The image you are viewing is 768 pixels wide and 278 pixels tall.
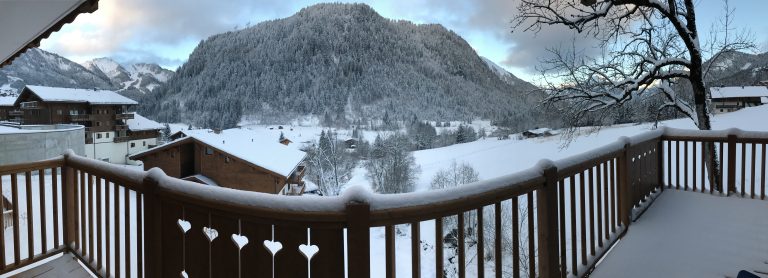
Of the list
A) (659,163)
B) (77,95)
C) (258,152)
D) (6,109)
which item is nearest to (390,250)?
(659,163)

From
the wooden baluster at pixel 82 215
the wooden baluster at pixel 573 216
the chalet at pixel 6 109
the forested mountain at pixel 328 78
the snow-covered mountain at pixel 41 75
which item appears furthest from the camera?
the snow-covered mountain at pixel 41 75

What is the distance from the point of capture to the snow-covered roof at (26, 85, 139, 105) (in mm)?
29817

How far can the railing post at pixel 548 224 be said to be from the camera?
7.15 ft

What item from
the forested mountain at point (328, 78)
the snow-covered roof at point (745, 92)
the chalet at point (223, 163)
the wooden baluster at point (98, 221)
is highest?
the forested mountain at point (328, 78)

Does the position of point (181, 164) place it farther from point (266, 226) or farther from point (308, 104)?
point (308, 104)

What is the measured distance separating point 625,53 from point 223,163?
57.5ft

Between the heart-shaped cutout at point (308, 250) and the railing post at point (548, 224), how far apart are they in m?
1.34

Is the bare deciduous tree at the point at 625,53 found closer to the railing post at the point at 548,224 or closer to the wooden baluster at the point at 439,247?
the railing post at the point at 548,224

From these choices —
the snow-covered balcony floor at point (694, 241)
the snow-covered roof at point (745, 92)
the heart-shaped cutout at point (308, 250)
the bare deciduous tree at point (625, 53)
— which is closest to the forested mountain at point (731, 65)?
the bare deciduous tree at point (625, 53)

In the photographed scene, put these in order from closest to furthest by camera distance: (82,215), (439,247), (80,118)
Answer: (439,247), (82,215), (80,118)

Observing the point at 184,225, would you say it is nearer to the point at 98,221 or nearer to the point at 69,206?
the point at 98,221

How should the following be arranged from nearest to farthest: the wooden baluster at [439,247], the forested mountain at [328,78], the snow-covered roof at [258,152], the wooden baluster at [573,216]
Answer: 1. the wooden baluster at [439,247]
2. the wooden baluster at [573,216]
3. the snow-covered roof at [258,152]
4. the forested mountain at [328,78]

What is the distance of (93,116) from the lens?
1272 inches

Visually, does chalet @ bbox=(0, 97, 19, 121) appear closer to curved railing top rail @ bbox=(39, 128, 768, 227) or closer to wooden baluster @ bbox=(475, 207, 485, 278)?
curved railing top rail @ bbox=(39, 128, 768, 227)
